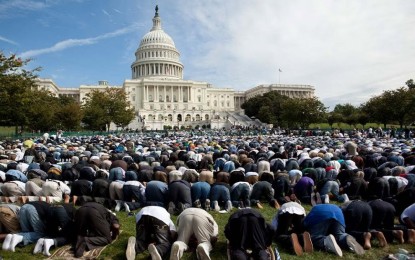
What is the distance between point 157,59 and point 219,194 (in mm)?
118772

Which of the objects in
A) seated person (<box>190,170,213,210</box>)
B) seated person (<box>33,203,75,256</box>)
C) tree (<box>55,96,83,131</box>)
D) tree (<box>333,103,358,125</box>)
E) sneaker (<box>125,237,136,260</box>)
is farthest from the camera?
tree (<box>333,103,358,125</box>)

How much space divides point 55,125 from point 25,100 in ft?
103

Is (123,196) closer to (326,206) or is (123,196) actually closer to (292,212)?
(292,212)

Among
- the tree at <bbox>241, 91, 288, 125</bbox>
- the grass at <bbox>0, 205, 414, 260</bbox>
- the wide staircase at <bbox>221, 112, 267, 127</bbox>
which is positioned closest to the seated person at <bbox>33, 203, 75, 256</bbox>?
the grass at <bbox>0, 205, 414, 260</bbox>

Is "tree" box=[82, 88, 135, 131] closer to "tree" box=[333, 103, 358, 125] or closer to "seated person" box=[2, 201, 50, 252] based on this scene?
"tree" box=[333, 103, 358, 125]

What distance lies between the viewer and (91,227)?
7379 millimetres

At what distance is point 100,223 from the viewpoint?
7.41 meters

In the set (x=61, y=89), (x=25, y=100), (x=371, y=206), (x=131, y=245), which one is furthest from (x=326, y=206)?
(x=61, y=89)

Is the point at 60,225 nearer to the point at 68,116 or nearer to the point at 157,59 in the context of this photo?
the point at 68,116

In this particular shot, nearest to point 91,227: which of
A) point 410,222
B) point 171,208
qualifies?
point 171,208

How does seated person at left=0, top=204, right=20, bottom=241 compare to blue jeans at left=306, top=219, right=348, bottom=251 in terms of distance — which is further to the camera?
seated person at left=0, top=204, right=20, bottom=241

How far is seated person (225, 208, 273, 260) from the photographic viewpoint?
656 centimetres

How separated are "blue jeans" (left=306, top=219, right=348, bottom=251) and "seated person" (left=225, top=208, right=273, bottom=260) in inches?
46.7

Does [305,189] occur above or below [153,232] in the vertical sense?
above
